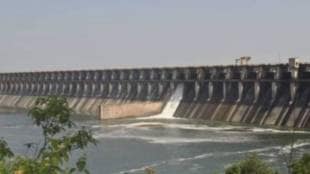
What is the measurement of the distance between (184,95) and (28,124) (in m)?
13.8

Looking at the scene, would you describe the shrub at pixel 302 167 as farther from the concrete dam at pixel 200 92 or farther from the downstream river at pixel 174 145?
the concrete dam at pixel 200 92

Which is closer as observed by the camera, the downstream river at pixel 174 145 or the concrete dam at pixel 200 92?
the downstream river at pixel 174 145

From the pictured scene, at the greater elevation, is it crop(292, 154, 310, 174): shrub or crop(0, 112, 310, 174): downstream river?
crop(292, 154, 310, 174): shrub

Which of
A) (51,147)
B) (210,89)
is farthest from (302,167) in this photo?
(210,89)

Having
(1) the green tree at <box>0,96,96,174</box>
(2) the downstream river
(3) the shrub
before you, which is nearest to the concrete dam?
(2) the downstream river

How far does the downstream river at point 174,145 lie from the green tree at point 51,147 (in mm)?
18616

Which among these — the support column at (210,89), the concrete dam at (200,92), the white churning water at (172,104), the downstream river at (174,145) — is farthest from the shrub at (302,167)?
the white churning water at (172,104)

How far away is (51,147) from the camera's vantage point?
4.57m

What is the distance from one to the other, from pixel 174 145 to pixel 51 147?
28.2 meters

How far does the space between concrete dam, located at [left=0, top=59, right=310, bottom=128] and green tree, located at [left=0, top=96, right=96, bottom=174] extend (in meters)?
27.5

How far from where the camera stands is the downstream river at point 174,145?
2527cm

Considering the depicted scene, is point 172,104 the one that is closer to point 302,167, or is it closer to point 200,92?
point 200,92

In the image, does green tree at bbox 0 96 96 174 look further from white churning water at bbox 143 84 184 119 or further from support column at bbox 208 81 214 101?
white churning water at bbox 143 84 184 119

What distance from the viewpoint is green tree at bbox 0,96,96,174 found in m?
4.28
